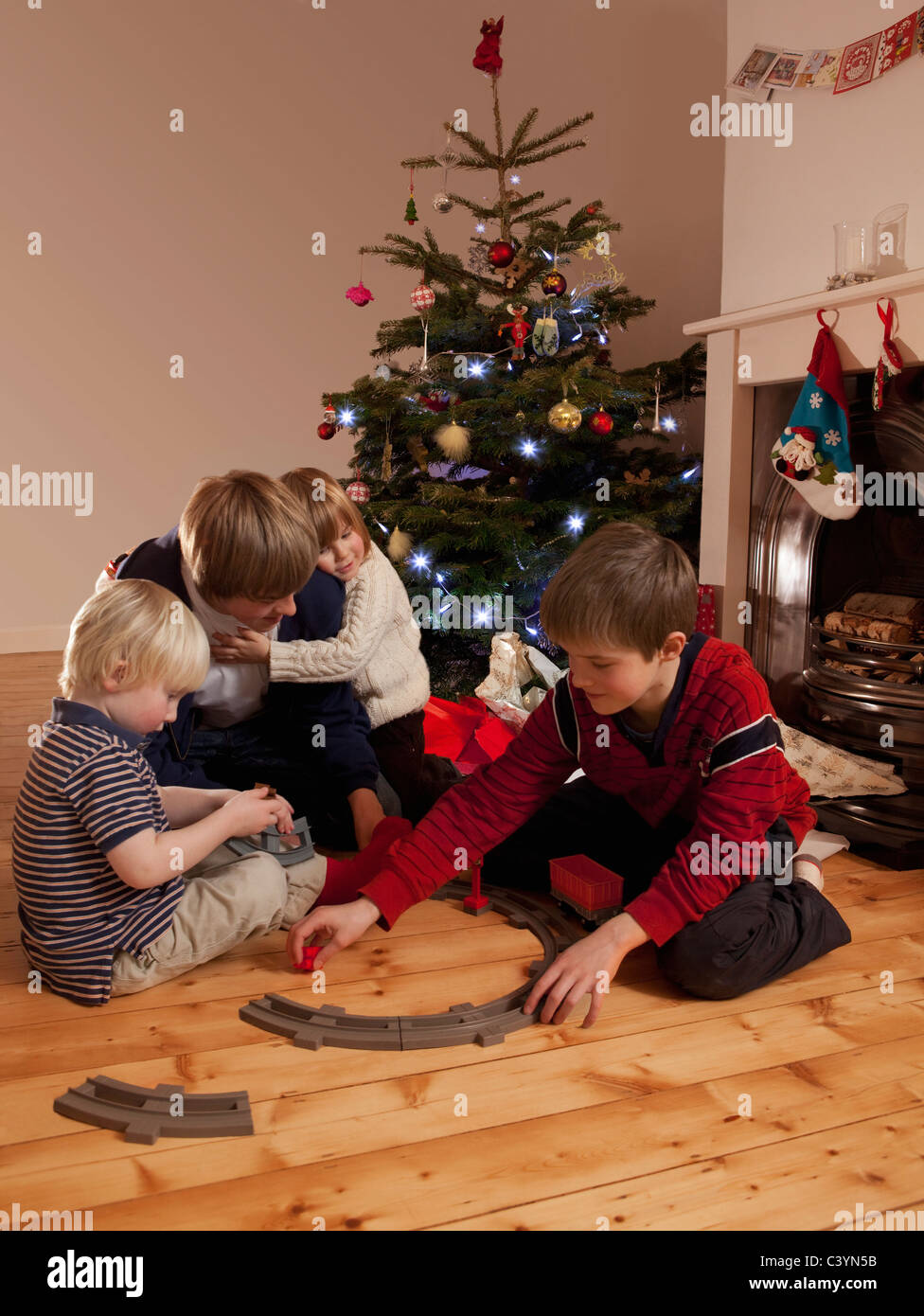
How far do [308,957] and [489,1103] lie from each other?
1.45 feet

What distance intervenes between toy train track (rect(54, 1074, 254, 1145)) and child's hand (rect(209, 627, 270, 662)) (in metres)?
0.81

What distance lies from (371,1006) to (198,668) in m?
0.54

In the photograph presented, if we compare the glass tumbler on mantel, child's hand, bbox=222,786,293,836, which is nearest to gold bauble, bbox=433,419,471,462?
the glass tumbler on mantel

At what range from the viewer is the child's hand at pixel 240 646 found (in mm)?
1851

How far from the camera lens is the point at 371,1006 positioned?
146 cm

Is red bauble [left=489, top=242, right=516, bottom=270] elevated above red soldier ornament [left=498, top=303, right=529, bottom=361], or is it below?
above

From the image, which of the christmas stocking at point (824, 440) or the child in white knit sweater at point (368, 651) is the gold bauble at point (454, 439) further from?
the christmas stocking at point (824, 440)

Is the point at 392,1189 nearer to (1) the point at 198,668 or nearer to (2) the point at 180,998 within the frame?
(2) the point at 180,998

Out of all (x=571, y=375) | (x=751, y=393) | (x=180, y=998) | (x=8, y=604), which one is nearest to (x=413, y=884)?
(x=180, y=998)

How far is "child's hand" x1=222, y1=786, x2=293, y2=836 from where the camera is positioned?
1.53 metres

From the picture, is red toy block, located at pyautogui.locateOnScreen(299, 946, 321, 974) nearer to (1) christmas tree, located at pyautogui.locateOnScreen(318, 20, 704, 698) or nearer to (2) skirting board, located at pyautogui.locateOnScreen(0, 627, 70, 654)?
(1) christmas tree, located at pyautogui.locateOnScreen(318, 20, 704, 698)

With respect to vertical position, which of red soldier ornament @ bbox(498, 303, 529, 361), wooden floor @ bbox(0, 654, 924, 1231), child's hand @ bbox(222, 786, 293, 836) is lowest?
wooden floor @ bbox(0, 654, 924, 1231)

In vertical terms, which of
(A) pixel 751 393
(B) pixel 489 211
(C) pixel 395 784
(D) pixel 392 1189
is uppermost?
(B) pixel 489 211

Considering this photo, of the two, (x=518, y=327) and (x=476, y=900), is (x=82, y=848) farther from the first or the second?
(x=518, y=327)
